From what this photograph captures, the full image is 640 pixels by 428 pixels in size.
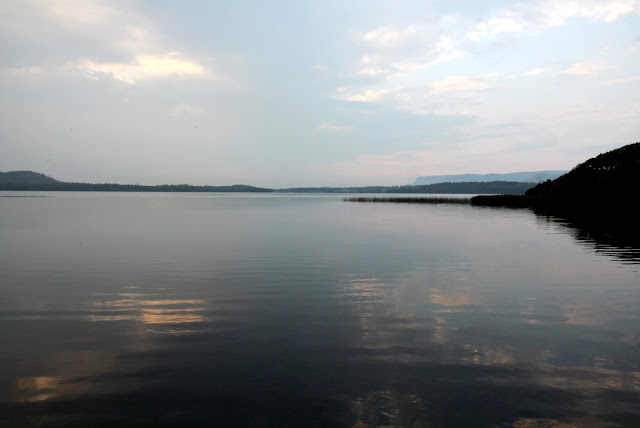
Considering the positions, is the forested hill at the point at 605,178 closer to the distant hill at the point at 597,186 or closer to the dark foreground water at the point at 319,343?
the distant hill at the point at 597,186

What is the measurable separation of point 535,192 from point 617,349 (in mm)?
155617

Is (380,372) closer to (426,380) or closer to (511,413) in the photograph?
(426,380)

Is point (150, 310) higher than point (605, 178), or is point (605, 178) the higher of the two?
point (605, 178)

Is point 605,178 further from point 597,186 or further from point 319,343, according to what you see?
point 319,343

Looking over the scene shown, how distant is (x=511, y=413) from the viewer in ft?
30.2

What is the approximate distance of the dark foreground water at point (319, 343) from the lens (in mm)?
9398

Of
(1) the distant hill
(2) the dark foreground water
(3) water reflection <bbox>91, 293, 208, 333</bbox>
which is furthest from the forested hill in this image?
(3) water reflection <bbox>91, 293, 208, 333</bbox>

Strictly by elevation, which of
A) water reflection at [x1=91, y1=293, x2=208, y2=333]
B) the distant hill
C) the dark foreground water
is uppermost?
the distant hill

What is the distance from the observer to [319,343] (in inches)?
536

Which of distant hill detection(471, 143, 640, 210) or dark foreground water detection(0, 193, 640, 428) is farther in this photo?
distant hill detection(471, 143, 640, 210)

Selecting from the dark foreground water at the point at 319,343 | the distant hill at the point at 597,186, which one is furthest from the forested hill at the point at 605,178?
the dark foreground water at the point at 319,343

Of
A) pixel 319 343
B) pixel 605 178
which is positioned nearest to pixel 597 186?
pixel 605 178

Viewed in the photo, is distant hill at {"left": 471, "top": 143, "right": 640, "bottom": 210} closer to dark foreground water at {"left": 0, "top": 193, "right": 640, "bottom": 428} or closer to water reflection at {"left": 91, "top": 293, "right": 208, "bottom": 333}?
dark foreground water at {"left": 0, "top": 193, "right": 640, "bottom": 428}

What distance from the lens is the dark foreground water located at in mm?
9398
